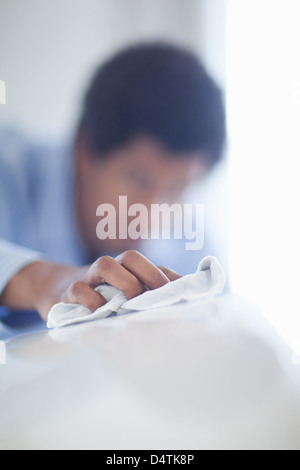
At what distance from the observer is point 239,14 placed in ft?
3.75

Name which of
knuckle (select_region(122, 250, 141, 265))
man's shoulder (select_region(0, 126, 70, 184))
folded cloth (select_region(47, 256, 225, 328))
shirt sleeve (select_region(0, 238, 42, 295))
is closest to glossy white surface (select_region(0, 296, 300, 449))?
folded cloth (select_region(47, 256, 225, 328))

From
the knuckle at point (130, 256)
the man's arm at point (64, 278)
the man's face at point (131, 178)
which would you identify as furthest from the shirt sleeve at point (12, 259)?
the knuckle at point (130, 256)

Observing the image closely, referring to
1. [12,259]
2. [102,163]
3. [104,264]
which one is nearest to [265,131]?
[102,163]

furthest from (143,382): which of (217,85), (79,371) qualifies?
(217,85)

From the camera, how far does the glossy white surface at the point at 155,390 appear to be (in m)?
0.60

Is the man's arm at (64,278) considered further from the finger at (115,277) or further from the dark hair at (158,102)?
the dark hair at (158,102)

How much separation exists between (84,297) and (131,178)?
1.19 feet

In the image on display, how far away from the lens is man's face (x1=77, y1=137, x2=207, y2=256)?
1155 millimetres

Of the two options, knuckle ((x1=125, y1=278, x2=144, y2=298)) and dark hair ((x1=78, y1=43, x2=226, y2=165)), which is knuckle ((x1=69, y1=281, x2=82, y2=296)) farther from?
dark hair ((x1=78, y1=43, x2=226, y2=165))

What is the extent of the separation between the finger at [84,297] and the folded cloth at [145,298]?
1 centimetres
